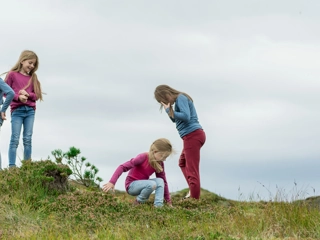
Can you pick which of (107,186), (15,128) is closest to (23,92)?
(15,128)

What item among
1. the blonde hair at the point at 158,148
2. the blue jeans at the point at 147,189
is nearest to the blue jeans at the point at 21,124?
the blue jeans at the point at 147,189

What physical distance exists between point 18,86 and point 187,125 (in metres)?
4.49

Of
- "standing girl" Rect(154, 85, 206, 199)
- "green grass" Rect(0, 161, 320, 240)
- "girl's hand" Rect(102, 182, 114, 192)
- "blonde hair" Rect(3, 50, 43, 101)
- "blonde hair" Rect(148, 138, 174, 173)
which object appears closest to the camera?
"green grass" Rect(0, 161, 320, 240)

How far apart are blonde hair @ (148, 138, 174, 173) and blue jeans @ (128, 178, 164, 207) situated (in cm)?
35

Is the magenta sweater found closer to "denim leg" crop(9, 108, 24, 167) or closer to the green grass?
"denim leg" crop(9, 108, 24, 167)

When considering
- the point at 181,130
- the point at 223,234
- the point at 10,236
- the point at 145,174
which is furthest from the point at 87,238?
the point at 181,130

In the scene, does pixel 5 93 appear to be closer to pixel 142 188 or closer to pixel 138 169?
pixel 138 169

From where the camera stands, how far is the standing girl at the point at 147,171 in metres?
12.7

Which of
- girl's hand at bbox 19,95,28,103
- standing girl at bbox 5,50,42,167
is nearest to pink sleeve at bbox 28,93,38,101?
standing girl at bbox 5,50,42,167

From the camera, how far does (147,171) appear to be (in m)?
12.9

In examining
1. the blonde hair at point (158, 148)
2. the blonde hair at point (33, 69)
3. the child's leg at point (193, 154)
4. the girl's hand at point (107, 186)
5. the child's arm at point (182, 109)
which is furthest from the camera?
the blonde hair at point (33, 69)

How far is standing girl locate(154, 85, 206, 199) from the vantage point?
1334 centimetres

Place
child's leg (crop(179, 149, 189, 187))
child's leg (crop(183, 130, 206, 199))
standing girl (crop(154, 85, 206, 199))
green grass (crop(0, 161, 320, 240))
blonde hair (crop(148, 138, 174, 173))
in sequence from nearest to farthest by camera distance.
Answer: green grass (crop(0, 161, 320, 240))
blonde hair (crop(148, 138, 174, 173))
standing girl (crop(154, 85, 206, 199))
child's leg (crop(183, 130, 206, 199))
child's leg (crop(179, 149, 189, 187))

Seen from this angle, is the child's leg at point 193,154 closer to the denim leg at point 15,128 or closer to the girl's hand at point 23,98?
the girl's hand at point 23,98
